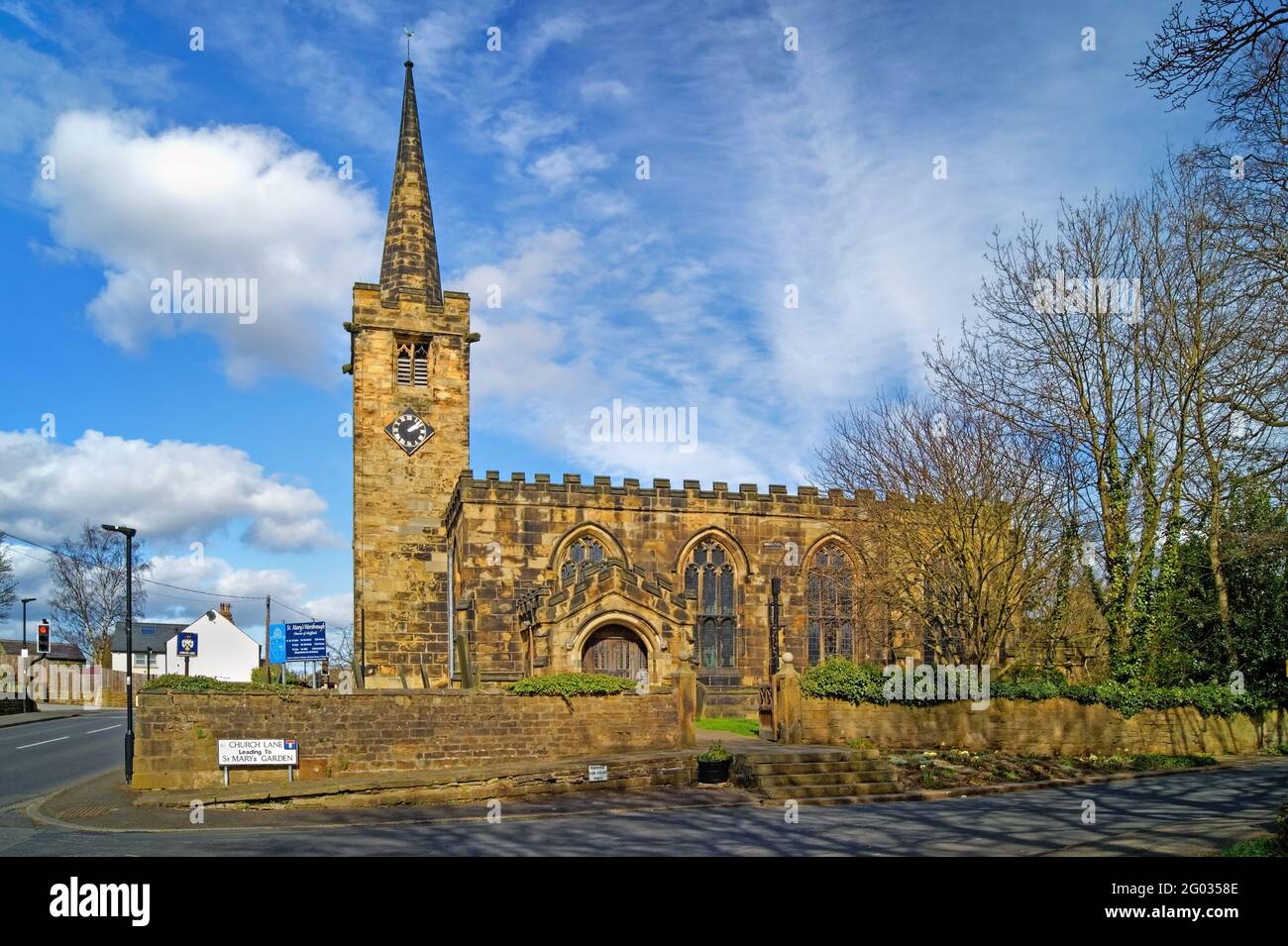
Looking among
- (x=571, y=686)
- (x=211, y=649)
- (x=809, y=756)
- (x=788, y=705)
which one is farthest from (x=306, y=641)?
(x=211, y=649)

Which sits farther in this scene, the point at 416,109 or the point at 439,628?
the point at 416,109

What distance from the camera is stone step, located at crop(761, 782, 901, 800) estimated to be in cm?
1850

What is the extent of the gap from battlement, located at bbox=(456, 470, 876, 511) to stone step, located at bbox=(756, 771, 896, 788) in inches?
407

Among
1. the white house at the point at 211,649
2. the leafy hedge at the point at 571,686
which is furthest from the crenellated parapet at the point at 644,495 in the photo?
the white house at the point at 211,649

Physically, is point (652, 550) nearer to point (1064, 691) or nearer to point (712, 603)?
point (712, 603)

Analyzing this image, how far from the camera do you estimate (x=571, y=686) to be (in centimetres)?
2131

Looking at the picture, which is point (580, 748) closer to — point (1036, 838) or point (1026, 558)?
point (1036, 838)

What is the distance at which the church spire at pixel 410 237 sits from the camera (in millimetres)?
37156

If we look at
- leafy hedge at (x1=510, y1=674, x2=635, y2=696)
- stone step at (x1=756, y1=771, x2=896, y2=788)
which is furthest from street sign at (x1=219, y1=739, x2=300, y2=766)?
stone step at (x1=756, y1=771, x2=896, y2=788)

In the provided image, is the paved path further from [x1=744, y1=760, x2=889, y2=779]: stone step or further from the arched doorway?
the arched doorway

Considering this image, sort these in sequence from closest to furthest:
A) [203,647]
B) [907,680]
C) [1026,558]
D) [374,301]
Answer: [907,680] → [1026,558] → [374,301] → [203,647]
